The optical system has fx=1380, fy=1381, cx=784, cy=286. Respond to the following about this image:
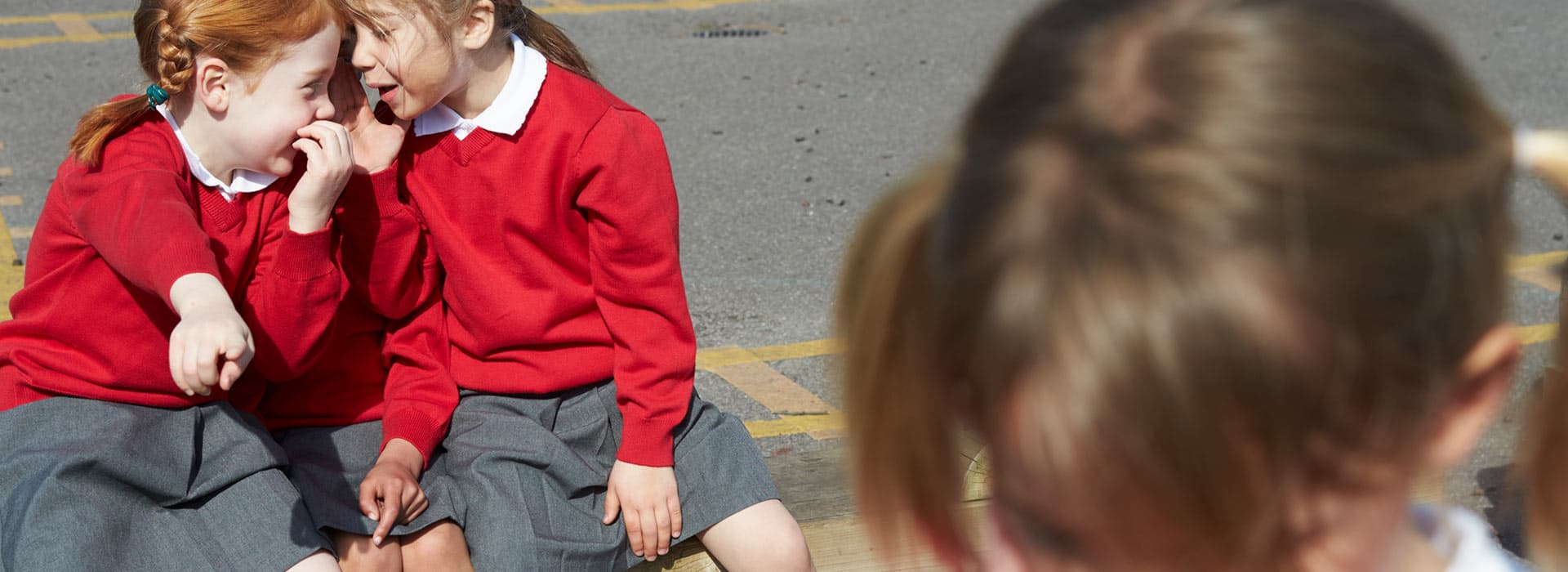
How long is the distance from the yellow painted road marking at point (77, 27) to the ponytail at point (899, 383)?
8.02 meters

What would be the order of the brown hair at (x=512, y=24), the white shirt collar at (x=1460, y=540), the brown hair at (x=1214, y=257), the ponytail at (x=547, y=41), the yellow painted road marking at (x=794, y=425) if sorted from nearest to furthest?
the brown hair at (x=1214, y=257) → the white shirt collar at (x=1460, y=540) → the brown hair at (x=512, y=24) → the ponytail at (x=547, y=41) → the yellow painted road marking at (x=794, y=425)

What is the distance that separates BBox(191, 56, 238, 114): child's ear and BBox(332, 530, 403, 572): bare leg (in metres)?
0.72

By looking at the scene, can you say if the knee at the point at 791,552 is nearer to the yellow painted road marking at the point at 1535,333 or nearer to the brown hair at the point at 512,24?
the brown hair at the point at 512,24

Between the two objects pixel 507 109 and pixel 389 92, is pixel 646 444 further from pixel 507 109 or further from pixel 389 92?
pixel 389 92

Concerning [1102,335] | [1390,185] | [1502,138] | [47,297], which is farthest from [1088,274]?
[47,297]

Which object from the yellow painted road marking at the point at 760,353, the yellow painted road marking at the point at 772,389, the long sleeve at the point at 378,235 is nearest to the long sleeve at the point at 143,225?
the long sleeve at the point at 378,235

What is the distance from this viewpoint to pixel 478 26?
7.73 feet

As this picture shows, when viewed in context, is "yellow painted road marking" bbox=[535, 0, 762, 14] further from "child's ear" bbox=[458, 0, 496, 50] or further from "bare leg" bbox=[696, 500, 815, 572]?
"bare leg" bbox=[696, 500, 815, 572]

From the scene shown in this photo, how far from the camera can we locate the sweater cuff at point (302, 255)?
2.16 metres

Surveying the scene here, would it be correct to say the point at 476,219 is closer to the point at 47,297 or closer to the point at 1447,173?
the point at 47,297

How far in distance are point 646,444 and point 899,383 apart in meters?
1.37

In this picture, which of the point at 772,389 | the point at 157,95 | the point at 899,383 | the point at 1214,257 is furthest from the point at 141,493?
the point at 772,389

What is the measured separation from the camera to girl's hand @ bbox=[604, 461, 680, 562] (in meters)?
2.34

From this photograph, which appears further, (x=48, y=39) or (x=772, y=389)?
(x=48, y=39)
